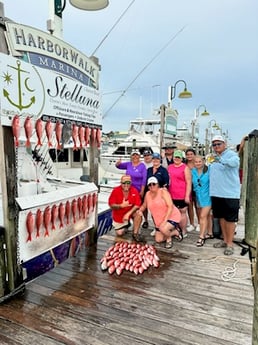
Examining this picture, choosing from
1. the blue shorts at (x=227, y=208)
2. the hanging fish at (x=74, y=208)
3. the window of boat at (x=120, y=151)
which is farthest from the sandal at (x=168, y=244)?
the window of boat at (x=120, y=151)

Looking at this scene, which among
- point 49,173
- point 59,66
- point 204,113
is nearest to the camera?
point 59,66

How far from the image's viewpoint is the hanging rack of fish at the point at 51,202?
2619 mm

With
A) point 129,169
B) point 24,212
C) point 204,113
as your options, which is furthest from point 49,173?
point 204,113

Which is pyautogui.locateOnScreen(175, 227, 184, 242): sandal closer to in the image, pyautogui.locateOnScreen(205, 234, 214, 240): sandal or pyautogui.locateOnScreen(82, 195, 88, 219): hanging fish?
pyautogui.locateOnScreen(205, 234, 214, 240): sandal

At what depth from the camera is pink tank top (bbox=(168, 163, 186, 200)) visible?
13.9 ft

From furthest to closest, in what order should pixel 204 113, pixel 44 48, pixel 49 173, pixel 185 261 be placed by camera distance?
1. pixel 204 113
2. pixel 49 173
3. pixel 185 261
4. pixel 44 48

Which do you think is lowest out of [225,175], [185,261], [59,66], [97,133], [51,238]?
[185,261]

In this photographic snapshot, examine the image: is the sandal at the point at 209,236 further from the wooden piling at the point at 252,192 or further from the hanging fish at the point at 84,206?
the wooden piling at the point at 252,192

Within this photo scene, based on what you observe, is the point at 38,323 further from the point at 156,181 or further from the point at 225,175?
the point at 225,175

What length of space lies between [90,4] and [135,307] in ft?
13.4

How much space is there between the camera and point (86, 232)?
404 cm

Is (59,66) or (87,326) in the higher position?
(59,66)

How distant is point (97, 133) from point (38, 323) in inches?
97.9

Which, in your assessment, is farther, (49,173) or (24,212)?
(49,173)
